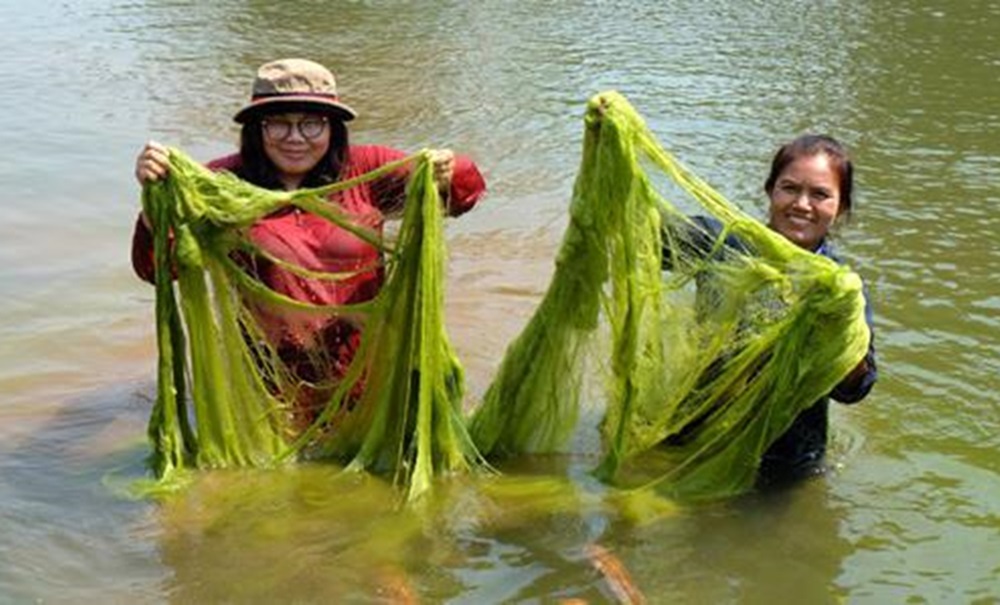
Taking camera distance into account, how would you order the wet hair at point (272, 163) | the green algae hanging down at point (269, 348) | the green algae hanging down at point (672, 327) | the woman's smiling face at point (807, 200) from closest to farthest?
the green algae hanging down at point (672, 327) < the green algae hanging down at point (269, 348) < the woman's smiling face at point (807, 200) < the wet hair at point (272, 163)

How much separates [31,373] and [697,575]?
13.3 feet

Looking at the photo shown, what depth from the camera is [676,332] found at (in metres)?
4.78

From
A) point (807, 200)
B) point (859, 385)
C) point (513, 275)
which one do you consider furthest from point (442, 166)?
point (513, 275)

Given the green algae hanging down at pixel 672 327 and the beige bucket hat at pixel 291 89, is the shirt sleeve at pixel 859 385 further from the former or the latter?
the beige bucket hat at pixel 291 89

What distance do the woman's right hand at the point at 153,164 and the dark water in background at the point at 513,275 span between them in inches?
53.3

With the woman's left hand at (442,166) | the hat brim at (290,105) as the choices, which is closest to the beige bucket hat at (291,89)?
the hat brim at (290,105)

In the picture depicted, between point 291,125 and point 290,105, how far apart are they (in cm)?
12

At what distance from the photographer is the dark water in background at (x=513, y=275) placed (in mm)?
4613

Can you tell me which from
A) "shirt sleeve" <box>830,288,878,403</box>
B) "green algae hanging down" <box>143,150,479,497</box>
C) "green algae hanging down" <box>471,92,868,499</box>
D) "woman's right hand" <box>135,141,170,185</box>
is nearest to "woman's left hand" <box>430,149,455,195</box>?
"green algae hanging down" <box>143,150,479,497</box>

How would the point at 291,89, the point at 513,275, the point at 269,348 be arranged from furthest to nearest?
the point at 513,275, the point at 269,348, the point at 291,89

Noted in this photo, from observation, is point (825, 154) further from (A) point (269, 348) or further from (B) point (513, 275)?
(B) point (513, 275)

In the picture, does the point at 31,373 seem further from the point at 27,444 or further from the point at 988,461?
the point at 988,461

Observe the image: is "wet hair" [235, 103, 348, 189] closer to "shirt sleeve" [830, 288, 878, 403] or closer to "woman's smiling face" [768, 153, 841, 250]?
"woman's smiling face" [768, 153, 841, 250]

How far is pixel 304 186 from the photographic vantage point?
16.6 ft
